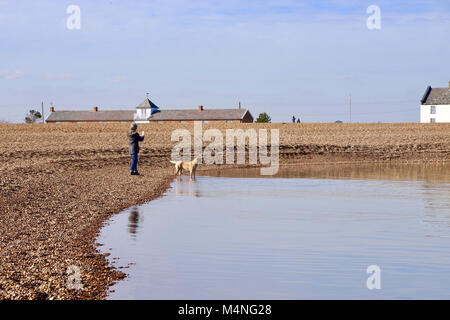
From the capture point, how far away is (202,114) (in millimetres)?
111625

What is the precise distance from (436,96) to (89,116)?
212ft

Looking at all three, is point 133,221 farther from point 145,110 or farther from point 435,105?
point 145,110

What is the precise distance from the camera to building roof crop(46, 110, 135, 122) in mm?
118938

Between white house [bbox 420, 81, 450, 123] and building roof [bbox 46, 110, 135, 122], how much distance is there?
2282 inches

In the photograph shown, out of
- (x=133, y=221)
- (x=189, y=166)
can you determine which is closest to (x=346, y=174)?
(x=189, y=166)

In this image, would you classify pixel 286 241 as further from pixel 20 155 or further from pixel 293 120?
pixel 293 120

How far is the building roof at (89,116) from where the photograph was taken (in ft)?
390

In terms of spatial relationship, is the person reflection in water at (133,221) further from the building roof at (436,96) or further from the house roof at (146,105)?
the house roof at (146,105)
